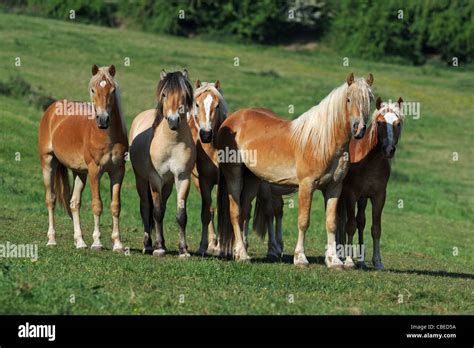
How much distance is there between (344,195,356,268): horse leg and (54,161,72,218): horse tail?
4.70 m

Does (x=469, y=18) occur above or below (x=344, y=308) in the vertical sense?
above

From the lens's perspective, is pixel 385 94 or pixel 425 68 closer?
pixel 385 94

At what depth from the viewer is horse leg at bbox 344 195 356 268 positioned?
1603 centimetres

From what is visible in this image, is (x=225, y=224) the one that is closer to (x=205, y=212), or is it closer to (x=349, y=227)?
(x=205, y=212)

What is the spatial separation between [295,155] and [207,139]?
4.43 ft

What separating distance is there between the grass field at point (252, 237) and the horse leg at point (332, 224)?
330 mm

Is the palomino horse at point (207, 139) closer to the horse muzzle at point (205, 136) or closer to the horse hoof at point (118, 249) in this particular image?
the horse muzzle at point (205, 136)

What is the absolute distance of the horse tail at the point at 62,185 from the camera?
58.2ft

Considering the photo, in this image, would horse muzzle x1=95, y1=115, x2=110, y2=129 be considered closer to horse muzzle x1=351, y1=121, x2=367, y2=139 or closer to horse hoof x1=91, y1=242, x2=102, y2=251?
horse hoof x1=91, y1=242, x2=102, y2=251

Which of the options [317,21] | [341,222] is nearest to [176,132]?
[341,222]

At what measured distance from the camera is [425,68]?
60.2 m
